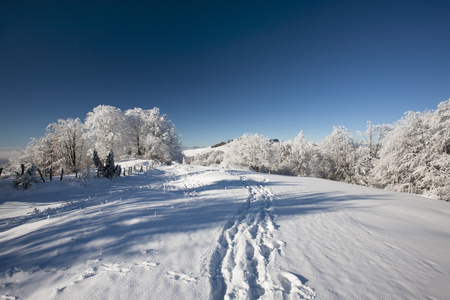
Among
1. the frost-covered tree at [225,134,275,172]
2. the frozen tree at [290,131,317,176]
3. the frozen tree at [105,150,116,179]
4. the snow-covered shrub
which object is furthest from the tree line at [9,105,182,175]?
the frozen tree at [290,131,317,176]

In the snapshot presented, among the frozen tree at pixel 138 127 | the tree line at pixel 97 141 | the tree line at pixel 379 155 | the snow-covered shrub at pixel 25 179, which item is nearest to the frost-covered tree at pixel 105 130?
the tree line at pixel 97 141

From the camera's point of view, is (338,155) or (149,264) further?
(338,155)

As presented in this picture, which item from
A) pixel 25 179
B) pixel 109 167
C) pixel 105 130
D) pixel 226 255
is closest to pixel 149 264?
pixel 226 255

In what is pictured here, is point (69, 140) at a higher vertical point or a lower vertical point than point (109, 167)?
higher

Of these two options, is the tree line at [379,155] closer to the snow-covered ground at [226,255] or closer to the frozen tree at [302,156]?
the frozen tree at [302,156]

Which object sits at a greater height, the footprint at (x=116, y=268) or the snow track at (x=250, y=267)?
the footprint at (x=116, y=268)

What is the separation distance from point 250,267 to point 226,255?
1.77ft

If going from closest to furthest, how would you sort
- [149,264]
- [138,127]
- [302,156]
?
[149,264]
[302,156]
[138,127]

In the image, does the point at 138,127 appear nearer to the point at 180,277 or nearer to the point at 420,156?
the point at 180,277

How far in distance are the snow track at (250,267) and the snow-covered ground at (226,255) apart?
0.02 metres

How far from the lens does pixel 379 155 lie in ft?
60.3

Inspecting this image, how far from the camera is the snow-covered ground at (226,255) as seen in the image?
2.37 m

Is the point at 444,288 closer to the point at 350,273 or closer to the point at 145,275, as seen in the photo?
the point at 350,273

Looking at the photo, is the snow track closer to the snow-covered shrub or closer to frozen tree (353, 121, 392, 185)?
the snow-covered shrub
